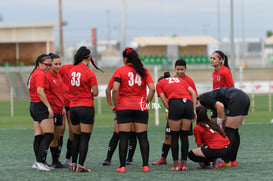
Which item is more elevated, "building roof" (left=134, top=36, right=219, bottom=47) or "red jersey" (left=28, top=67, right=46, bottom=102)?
"building roof" (left=134, top=36, right=219, bottom=47)

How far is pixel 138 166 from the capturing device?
11.6 m

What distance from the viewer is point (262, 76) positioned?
185 ft

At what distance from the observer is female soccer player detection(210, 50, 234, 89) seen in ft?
38.5

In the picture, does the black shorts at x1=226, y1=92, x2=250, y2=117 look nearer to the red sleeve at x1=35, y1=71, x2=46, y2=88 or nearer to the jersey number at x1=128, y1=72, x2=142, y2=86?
the jersey number at x1=128, y1=72, x2=142, y2=86

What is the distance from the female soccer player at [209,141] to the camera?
35.7ft

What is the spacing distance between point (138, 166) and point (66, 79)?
6.54 ft

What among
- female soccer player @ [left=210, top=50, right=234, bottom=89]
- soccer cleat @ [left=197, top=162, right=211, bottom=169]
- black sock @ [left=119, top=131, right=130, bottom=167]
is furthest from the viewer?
female soccer player @ [left=210, top=50, right=234, bottom=89]

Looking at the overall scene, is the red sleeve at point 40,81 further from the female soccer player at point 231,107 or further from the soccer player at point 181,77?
the female soccer player at point 231,107

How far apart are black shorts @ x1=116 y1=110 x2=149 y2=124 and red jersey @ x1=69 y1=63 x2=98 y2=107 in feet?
1.70

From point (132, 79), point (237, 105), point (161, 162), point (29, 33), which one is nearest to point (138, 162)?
point (161, 162)

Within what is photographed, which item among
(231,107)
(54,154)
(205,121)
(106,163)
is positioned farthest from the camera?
(106,163)

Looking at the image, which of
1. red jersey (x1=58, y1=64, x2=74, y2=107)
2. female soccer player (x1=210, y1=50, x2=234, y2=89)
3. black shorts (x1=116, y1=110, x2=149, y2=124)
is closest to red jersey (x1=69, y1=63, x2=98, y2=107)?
black shorts (x1=116, y1=110, x2=149, y2=124)

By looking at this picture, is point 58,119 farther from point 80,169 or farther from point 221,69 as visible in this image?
point 221,69

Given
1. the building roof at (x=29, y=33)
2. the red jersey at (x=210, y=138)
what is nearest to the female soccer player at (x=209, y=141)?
the red jersey at (x=210, y=138)
